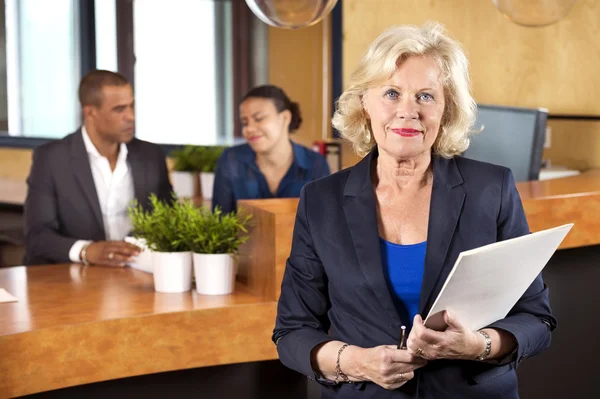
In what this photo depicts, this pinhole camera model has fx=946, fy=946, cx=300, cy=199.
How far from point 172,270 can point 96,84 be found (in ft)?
5.29

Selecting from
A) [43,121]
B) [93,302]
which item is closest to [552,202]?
[93,302]

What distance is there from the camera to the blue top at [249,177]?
13.8 ft

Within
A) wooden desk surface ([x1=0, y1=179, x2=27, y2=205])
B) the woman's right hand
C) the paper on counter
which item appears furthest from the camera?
wooden desk surface ([x1=0, y1=179, x2=27, y2=205])

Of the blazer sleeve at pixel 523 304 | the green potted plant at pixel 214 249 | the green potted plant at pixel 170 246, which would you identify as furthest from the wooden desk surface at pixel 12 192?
the blazer sleeve at pixel 523 304

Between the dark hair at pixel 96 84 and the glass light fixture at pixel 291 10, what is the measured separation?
1.17 m

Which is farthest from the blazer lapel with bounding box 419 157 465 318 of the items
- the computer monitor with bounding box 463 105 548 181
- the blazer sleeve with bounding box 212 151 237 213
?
the blazer sleeve with bounding box 212 151 237 213

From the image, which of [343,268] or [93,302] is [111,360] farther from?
[343,268]

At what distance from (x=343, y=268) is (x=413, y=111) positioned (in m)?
0.35

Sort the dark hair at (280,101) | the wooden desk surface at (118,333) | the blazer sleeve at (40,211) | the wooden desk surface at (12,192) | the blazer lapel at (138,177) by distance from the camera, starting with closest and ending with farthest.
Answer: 1. the wooden desk surface at (118,333)
2. the blazer sleeve at (40,211)
3. the blazer lapel at (138,177)
4. the dark hair at (280,101)
5. the wooden desk surface at (12,192)

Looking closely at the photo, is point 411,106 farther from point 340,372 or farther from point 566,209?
point 566,209

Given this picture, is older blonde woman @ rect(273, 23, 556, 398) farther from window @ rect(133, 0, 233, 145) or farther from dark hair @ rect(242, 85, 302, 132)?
window @ rect(133, 0, 233, 145)

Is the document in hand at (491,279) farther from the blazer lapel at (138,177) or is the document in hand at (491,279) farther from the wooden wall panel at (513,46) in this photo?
the wooden wall panel at (513,46)

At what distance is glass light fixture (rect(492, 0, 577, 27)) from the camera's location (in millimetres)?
3432

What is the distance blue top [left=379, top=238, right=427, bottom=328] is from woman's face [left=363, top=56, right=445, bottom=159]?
201mm
